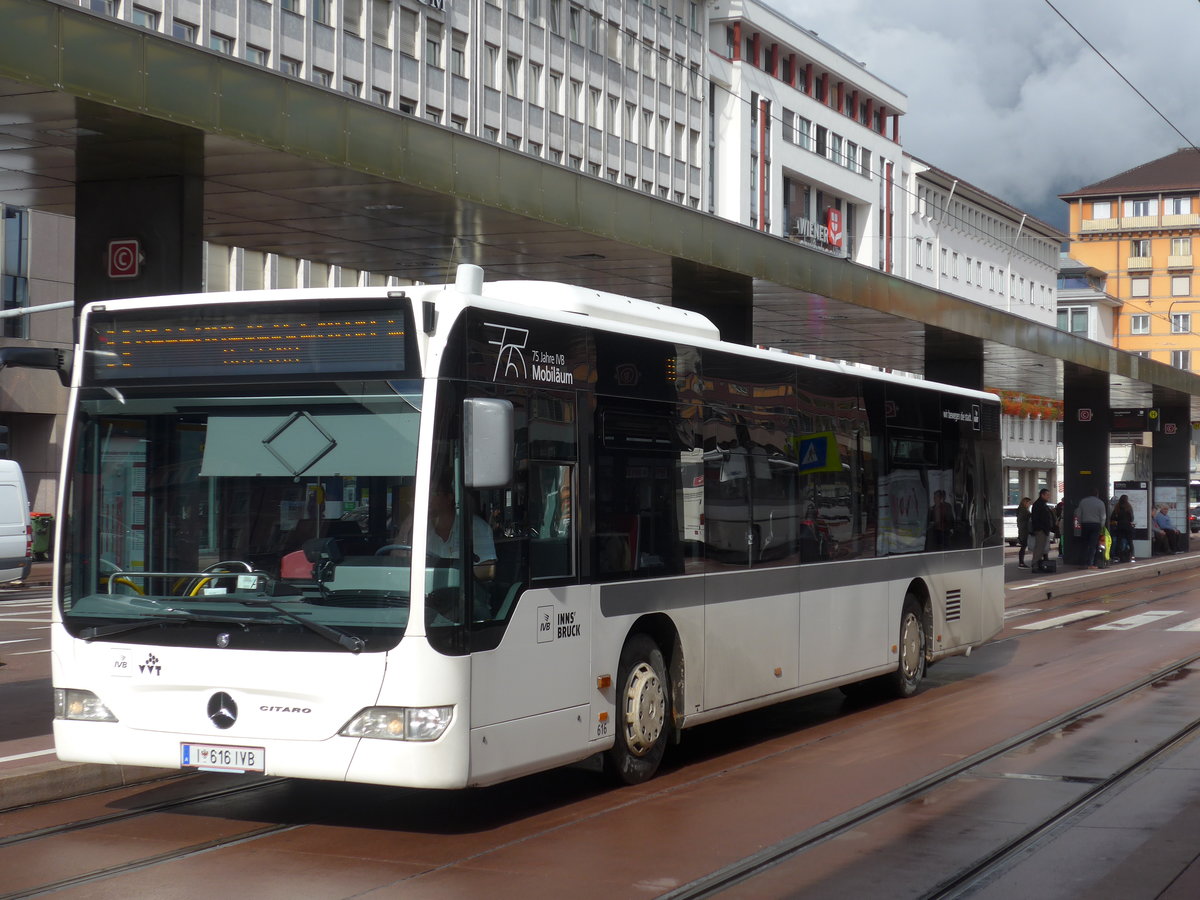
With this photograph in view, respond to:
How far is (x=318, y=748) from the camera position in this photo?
25.7ft

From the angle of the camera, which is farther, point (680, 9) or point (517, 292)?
point (680, 9)

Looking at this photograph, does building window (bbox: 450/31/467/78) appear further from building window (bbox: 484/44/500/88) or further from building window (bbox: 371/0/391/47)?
building window (bbox: 371/0/391/47)

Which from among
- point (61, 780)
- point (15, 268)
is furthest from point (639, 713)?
point (15, 268)

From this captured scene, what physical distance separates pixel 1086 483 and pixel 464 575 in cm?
3463

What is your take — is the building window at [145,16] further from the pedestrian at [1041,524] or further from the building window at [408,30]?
the pedestrian at [1041,524]

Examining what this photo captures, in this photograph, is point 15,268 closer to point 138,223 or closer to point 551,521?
point 138,223

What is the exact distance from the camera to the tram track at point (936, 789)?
23.2 feet

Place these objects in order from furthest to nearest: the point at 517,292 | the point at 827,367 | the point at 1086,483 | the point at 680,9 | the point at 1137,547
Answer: the point at 680,9 < the point at 1137,547 < the point at 1086,483 < the point at 827,367 < the point at 517,292

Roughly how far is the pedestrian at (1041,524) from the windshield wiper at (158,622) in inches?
1067

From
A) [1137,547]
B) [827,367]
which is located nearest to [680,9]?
[1137,547]

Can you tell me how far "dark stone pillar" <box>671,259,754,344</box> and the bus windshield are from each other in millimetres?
10290

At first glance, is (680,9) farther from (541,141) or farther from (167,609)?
(167,609)

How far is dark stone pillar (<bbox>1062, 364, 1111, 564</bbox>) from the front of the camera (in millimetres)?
39250

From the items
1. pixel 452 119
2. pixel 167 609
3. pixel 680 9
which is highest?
pixel 680 9
